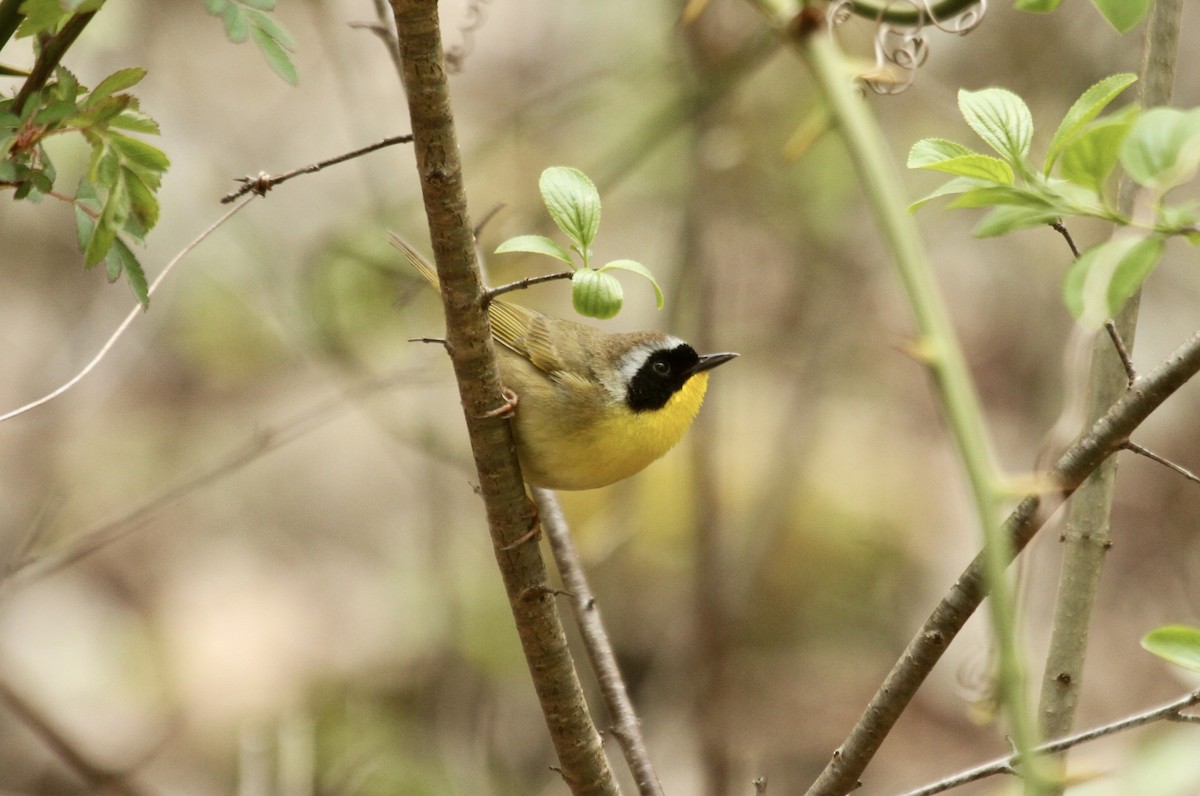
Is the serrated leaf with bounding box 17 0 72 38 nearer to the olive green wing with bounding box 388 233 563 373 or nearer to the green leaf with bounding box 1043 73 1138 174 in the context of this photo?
the green leaf with bounding box 1043 73 1138 174

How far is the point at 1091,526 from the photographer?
193 cm

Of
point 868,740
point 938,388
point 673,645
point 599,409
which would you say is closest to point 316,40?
point 673,645

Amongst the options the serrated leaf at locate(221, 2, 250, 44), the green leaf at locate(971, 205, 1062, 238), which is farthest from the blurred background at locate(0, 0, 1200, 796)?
the green leaf at locate(971, 205, 1062, 238)

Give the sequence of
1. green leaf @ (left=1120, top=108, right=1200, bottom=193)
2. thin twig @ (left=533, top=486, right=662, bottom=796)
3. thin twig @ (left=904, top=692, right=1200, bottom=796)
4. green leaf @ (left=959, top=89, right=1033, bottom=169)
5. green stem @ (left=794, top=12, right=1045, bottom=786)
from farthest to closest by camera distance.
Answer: thin twig @ (left=533, top=486, right=662, bottom=796)
thin twig @ (left=904, top=692, right=1200, bottom=796)
green leaf @ (left=959, top=89, right=1033, bottom=169)
green leaf @ (left=1120, top=108, right=1200, bottom=193)
green stem @ (left=794, top=12, right=1045, bottom=786)

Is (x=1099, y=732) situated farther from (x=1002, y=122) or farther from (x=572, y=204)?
(x=572, y=204)

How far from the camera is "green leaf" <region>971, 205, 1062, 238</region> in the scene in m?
0.98

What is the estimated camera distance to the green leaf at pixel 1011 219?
98 cm

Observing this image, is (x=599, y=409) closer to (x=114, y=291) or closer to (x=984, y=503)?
(x=984, y=503)

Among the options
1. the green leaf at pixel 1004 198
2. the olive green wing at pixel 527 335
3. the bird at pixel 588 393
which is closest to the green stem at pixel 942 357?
the green leaf at pixel 1004 198

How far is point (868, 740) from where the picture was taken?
167 centimetres

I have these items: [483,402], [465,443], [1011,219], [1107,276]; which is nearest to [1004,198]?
[1011,219]

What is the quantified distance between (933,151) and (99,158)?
3.11 ft

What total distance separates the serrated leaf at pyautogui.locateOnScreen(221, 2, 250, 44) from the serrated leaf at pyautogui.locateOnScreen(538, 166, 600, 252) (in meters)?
0.40

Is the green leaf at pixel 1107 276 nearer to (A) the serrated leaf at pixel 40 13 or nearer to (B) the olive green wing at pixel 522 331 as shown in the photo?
(A) the serrated leaf at pixel 40 13
